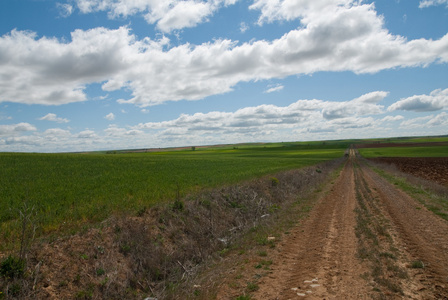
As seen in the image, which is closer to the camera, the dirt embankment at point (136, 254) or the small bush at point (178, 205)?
the dirt embankment at point (136, 254)

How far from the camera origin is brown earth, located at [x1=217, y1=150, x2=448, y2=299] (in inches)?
249

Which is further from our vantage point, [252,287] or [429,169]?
[429,169]

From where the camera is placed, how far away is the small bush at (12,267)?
6453 mm

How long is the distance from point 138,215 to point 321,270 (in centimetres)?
719

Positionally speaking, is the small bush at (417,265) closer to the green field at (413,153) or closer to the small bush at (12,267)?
the small bush at (12,267)

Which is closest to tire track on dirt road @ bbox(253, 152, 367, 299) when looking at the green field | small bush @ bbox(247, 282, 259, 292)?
small bush @ bbox(247, 282, 259, 292)

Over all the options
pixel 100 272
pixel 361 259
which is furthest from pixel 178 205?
pixel 361 259

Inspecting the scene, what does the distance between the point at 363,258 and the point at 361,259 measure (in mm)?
94

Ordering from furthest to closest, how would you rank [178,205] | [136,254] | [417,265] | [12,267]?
1. [178,205]
2. [136,254]
3. [417,265]
4. [12,267]

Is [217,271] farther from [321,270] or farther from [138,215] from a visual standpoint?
[138,215]

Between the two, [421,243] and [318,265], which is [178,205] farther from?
[421,243]

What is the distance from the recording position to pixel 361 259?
811 cm

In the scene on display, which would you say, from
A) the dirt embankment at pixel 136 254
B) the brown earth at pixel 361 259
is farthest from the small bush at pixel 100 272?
the brown earth at pixel 361 259

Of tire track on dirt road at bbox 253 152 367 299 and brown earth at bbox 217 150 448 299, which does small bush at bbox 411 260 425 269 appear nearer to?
brown earth at bbox 217 150 448 299
